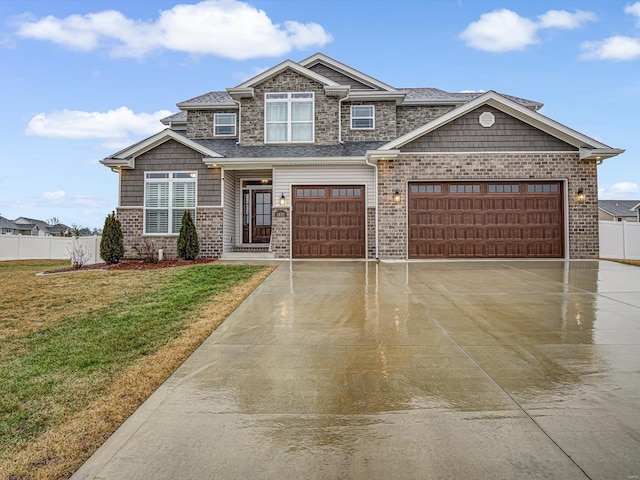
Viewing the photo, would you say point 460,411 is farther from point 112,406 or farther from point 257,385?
point 112,406

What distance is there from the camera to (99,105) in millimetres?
26484

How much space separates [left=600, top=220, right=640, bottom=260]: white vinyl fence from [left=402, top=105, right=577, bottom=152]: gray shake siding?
4.05 meters

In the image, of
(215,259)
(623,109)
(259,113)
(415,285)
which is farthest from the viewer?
(623,109)

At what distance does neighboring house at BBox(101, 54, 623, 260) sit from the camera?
43.9 feet

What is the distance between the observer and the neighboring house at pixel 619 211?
136 ft

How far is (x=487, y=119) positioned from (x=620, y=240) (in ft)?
21.9

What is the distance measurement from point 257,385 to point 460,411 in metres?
1.71

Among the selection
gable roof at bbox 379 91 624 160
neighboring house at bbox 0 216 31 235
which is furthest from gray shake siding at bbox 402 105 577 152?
neighboring house at bbox 0 216 31 235

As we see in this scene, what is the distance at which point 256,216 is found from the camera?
16.7 metres

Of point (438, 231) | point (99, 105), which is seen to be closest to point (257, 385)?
point (438, 231)

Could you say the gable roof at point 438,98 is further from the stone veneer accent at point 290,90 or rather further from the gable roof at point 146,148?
the gable roof at point 146,148

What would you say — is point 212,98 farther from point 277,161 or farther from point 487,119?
point 487,119

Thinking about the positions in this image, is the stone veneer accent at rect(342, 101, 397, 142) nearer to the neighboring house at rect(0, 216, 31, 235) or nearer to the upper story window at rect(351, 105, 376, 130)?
the upper story window at rect(351, 105, 376, 130)

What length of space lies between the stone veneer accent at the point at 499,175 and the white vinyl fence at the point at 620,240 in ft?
4.95
